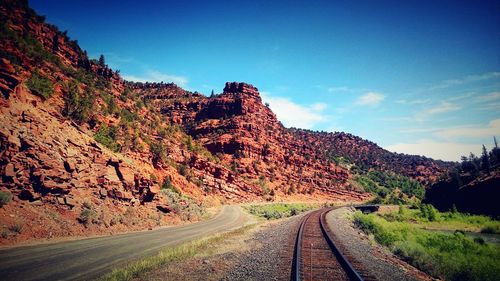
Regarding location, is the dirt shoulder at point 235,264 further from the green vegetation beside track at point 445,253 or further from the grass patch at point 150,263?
the green vegetation beside track at point 445,253

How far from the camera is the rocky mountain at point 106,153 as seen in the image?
1556cm

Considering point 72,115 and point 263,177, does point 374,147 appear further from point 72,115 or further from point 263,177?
point 72,115

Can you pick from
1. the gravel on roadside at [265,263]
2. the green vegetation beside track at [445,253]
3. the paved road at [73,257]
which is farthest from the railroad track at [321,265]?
the paved road at [73,257]

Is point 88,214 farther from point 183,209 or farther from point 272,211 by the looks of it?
point 272,211

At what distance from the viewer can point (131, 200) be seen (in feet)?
72.1

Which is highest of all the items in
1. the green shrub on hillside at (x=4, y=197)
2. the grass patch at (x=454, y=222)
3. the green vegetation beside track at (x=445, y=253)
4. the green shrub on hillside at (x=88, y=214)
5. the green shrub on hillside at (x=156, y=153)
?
the green shrub on hillside at (x=156, y=153)

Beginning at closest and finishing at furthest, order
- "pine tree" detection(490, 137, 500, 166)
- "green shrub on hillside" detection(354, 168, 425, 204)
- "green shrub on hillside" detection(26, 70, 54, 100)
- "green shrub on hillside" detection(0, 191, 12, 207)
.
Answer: "green shrub on hillside" detection(0, 191, 12, 207), "green shrub on hillside" detection(26, 70, 54, 100), "pine tree" detection(490, 137, 500, 166), "green shrub on hillside" detection(354, 168, 425, 204)

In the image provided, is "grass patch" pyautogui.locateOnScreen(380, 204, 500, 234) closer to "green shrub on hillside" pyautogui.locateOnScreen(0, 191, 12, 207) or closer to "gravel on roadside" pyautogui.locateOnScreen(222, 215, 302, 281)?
"gravel on roadside" pyautogui.locateOnScreen(222, 215, 302, 281)

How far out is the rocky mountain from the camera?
15.6 metres

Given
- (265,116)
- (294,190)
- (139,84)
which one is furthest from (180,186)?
(139,84)

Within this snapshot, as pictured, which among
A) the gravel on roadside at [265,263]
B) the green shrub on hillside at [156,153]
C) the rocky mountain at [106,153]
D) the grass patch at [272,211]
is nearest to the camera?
the gravel on roadside at [265,263]

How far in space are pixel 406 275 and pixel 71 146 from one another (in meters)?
22.1

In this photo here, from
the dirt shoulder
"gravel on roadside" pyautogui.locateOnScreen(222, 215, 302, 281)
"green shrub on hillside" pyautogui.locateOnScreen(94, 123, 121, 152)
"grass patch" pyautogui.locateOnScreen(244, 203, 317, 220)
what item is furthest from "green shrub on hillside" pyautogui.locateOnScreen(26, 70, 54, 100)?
"grass patch" pyautogui.locateOnScreen(244, 203, 317, 220)

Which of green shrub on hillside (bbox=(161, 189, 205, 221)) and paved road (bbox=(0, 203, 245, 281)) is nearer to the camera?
paved road (bbox=(0, 203, 245, 281))
